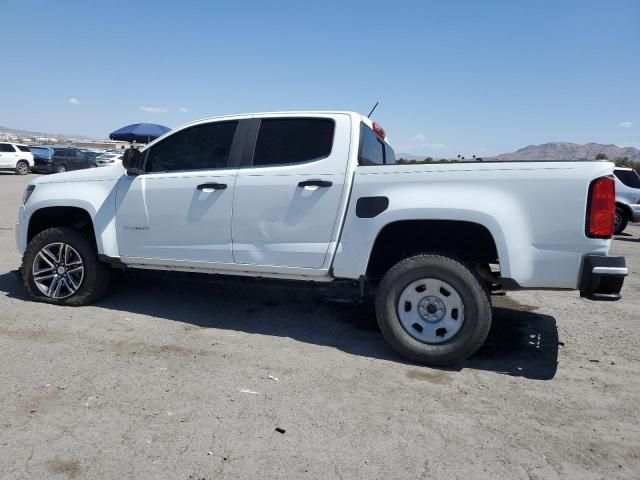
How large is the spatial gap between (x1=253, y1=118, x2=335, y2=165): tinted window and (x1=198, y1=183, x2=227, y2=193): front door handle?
0.35 m

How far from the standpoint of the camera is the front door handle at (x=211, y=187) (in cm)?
443

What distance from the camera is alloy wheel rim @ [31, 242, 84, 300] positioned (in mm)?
5086

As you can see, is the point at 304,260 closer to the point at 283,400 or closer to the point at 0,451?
the point at 283,400

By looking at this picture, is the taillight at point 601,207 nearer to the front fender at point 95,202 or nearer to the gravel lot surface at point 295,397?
the gravel lot surface at point 295,397

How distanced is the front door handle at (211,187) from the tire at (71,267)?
1471 millimetres

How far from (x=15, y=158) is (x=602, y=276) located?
102 feet

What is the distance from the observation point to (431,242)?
4.28 meters

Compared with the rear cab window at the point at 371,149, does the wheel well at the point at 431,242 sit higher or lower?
lower

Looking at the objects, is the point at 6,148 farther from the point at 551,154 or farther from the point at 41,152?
the point at 551,154

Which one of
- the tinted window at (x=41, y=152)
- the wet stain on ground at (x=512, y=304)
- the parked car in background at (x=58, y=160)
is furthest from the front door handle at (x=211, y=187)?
the tinted window at (x=41, y=152)

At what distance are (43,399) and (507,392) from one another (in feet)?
10.1

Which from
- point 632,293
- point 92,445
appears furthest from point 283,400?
point 632,293

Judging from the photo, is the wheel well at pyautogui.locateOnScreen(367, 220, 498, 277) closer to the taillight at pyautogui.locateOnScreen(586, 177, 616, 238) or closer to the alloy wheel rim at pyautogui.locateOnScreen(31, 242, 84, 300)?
the taillight at pyautogui.locateOnScreen(586, 177, 616, 238)

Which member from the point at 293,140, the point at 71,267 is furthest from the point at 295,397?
the point at 71,267
